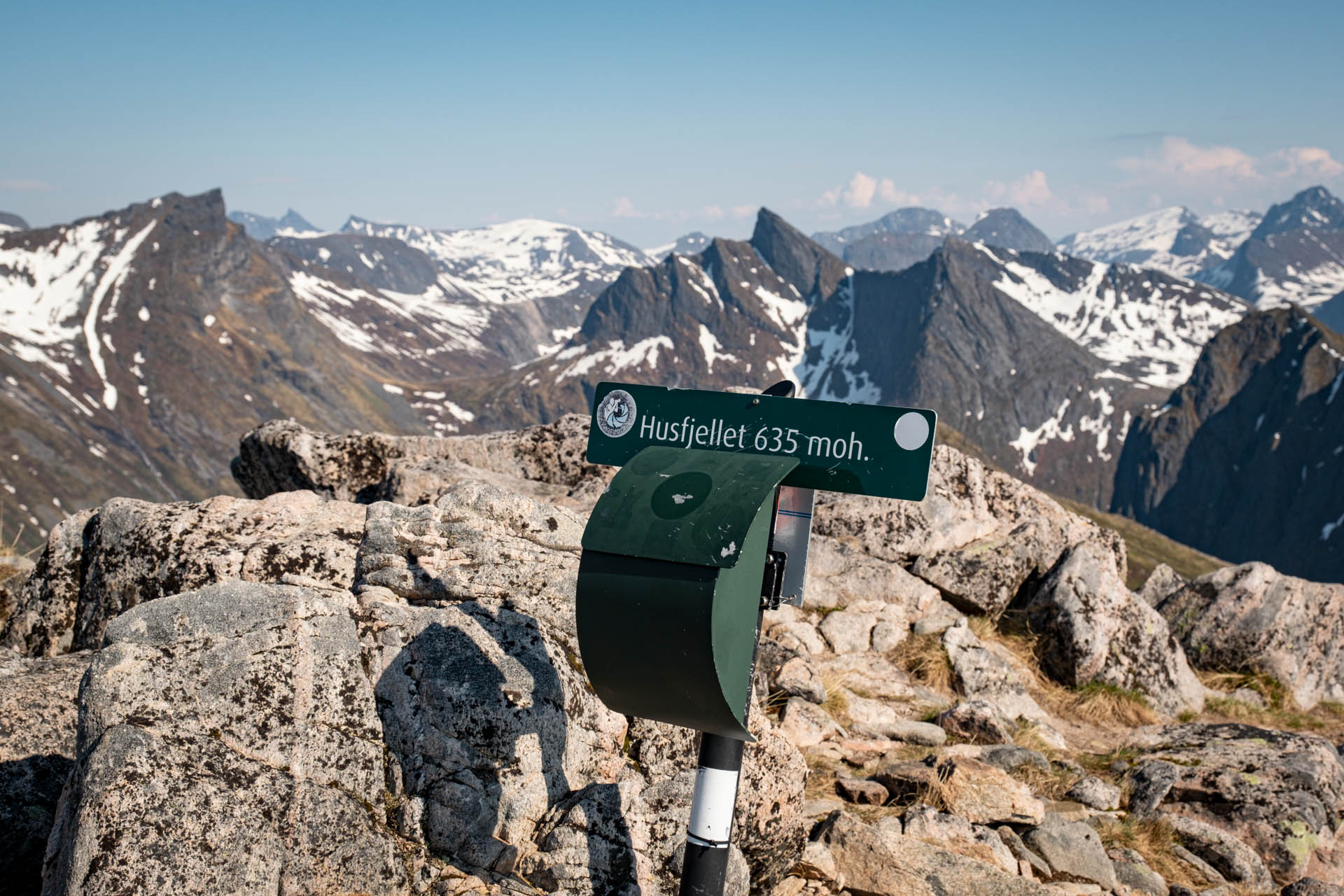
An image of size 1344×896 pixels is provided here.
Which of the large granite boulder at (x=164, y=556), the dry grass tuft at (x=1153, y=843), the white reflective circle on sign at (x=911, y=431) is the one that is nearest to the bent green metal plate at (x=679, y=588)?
the white reflective circle on sign at (x=911, y=431)

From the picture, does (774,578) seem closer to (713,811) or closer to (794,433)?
(794,433)

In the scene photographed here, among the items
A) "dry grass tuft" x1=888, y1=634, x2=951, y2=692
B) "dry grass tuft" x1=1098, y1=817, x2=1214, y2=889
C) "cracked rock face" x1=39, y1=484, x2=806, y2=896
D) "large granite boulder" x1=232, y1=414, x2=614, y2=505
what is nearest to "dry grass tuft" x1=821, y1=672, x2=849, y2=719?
"dry grass tuft" x1=888, y1=634, x2=951, y2=692

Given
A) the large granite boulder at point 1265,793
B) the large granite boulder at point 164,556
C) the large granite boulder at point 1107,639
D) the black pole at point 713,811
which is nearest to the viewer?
the black pole at point 713,811

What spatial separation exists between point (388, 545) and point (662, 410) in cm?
428

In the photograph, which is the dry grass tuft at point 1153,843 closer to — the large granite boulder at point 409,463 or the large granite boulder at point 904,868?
the large granite boulder at point 904,868

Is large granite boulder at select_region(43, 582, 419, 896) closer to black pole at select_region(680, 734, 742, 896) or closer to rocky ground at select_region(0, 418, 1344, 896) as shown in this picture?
rocky ground at select_region(0, 418, 1344, 896)

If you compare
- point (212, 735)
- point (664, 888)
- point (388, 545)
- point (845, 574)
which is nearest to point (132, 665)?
point (212, 735)

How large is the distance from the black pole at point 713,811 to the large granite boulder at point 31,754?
511 centimetres

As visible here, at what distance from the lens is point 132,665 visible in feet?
21.1

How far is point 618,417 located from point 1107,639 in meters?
12.2

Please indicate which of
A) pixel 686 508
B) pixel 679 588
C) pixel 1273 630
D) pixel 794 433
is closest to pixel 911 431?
pixel 794 433

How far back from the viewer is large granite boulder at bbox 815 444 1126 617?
53.0ft

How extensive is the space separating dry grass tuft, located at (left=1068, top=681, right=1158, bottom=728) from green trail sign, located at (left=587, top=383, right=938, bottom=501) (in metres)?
10.8

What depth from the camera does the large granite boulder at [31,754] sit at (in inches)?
271
